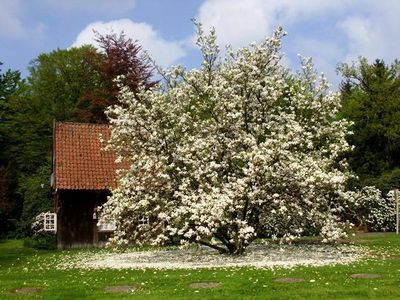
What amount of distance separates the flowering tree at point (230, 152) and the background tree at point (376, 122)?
22.7 metres

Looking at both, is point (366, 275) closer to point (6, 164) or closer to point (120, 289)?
point (120, 289)

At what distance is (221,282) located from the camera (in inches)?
577

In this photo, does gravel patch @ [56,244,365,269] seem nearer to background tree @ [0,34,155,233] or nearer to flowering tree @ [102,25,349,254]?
flowering tree @ [102,25,349,254]

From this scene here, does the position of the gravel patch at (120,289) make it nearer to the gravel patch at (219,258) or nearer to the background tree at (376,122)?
the gravel patch at (219,258)

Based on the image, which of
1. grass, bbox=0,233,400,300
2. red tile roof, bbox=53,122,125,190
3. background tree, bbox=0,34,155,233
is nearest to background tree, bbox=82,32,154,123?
background tree, bbox=0,34,155,233

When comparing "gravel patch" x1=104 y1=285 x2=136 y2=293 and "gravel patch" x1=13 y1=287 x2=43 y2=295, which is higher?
"gravel patch" x1=13 y1=287 x2=43 y2=295

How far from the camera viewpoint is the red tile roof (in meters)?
29.6

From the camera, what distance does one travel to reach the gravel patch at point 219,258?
1853cm

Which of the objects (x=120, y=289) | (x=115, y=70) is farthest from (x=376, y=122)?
(x=120, y=289)

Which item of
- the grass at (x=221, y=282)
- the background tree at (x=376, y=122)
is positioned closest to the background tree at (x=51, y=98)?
the background tree at (x=376, y=122)

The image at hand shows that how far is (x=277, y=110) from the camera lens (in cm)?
2295

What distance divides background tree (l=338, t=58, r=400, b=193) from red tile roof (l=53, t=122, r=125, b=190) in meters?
21.1

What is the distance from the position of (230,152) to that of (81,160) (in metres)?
12.4

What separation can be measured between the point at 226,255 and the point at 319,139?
5.82 m
